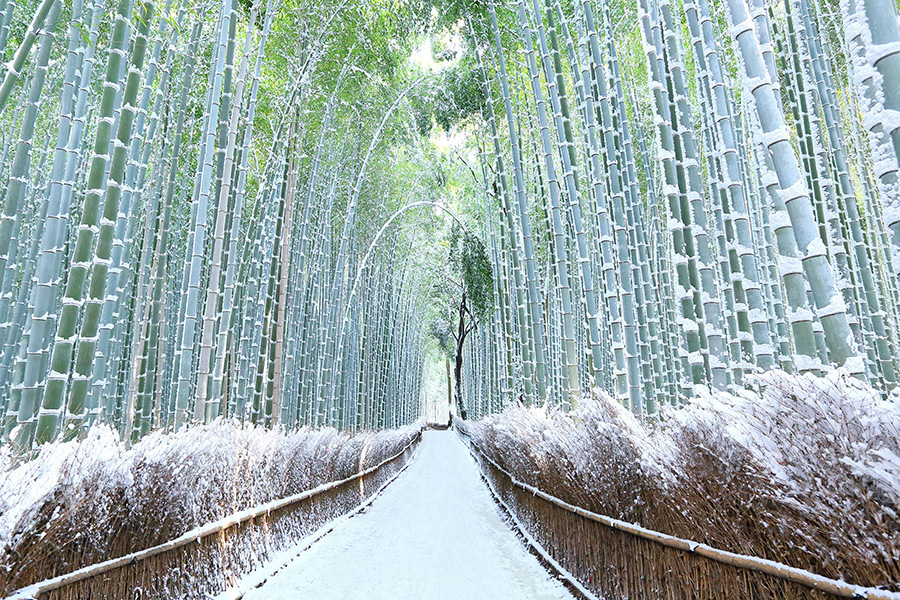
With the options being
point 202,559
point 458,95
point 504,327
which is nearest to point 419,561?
point 202,559

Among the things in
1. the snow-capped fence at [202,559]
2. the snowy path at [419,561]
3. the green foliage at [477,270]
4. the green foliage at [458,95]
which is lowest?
the snowy path at [419,561]

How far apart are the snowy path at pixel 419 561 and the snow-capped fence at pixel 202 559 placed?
0.17 meters

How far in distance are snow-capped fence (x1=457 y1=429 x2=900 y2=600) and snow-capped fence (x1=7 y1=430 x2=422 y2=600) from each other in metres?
1.61

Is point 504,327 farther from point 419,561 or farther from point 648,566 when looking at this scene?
point 648,566

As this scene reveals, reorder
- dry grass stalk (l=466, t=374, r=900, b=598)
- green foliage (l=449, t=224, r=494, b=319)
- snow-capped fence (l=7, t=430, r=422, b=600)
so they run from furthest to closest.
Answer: green foliage (l=449, t=224, r=494, b=319) < snow-capped fence (l=7, t=430, r=422, b=600) < dry grass stalk (l=466, t=374, r=900, b=598)

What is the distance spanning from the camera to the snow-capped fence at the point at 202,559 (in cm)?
161

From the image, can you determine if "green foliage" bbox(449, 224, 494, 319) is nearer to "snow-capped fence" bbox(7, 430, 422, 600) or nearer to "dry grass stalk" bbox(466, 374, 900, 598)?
"snow-capped fence" bbox(7, 430, 422, 600)

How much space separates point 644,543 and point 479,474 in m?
6.88

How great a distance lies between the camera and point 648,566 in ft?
6.26

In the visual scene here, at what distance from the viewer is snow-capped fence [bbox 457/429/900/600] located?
3.83 ft

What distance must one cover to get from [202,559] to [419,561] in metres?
1.36

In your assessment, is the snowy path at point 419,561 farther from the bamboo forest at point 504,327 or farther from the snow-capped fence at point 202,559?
the snow-capped fence at point 202,559

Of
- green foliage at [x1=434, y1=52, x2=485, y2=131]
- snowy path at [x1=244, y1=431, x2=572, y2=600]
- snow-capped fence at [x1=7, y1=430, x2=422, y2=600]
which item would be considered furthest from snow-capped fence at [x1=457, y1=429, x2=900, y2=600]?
green foliage at [x1=434, y1=52, x2=485, y2=131]

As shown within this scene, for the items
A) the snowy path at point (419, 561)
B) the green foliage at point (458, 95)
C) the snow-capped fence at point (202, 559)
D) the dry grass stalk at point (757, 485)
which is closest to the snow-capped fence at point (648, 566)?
the dry grass stalk at point (757, 485)
